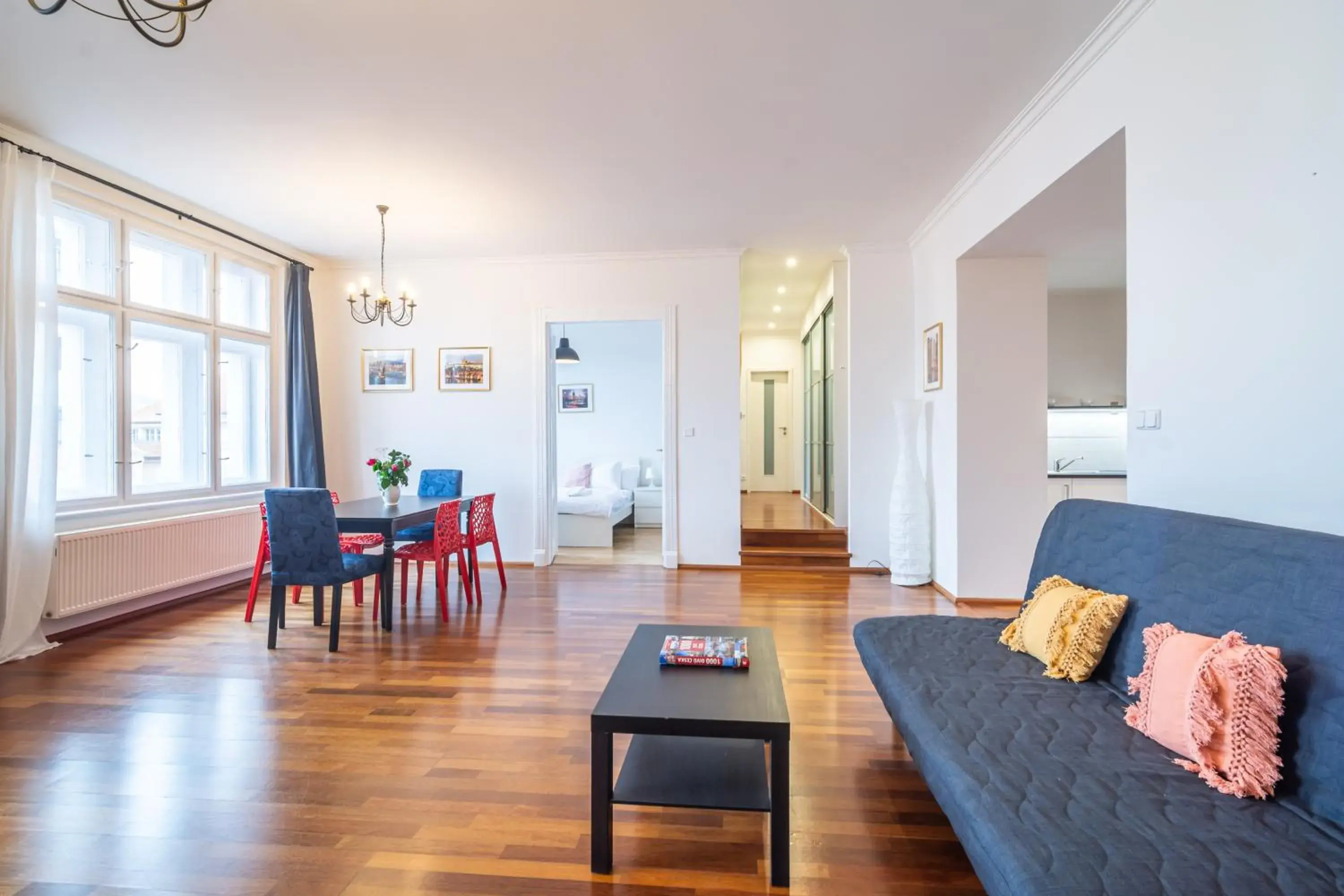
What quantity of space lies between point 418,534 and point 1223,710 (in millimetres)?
4889

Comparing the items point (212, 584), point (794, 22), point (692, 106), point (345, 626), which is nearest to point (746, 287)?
point (692, 106)

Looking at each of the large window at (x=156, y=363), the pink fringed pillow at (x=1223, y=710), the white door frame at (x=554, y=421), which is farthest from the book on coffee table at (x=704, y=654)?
the large window at (x=156, y=363)

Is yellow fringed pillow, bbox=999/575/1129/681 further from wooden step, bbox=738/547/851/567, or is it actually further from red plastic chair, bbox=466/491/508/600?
red plastic chair, bbox=466/491/508/600

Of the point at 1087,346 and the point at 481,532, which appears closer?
the point at 481,532

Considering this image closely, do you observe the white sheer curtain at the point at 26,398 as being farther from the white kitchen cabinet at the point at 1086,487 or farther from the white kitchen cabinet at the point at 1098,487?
the white kitchen cabinet at the point at 1098,487

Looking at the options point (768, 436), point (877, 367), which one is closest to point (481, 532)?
point (877, 367)

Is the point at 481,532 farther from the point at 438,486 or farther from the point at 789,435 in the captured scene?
the point at 789,435

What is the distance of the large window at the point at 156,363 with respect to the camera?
384cm

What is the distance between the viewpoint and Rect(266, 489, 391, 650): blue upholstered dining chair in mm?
3332

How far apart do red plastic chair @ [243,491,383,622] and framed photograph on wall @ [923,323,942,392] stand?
170 inches

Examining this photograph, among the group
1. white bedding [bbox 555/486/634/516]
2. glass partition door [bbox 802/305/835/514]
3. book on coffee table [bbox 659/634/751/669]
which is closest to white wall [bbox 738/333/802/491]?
glass partition door [bbox 802/305/835/514]

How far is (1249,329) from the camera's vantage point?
72.0 inches

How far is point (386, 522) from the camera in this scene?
3.60 m

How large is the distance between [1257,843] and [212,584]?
19.6 feet
